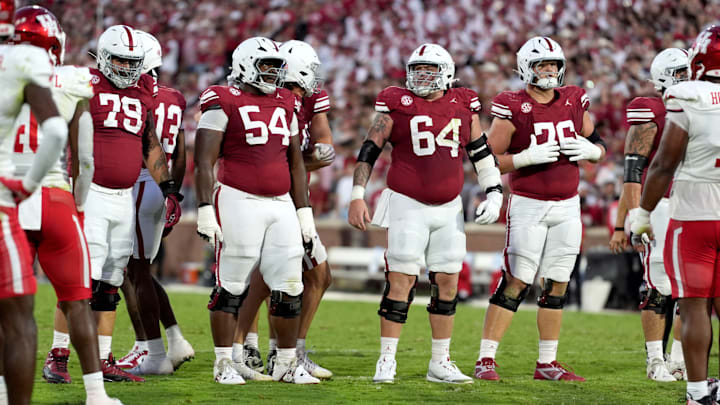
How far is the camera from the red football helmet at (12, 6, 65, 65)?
4297 millimetres

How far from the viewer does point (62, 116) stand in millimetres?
4137

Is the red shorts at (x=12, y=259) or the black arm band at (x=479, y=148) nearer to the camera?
the red shorts at (x=12, y=259)

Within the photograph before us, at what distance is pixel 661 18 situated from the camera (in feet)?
52.0

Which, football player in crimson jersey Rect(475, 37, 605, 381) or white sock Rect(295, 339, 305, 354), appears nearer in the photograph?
football player in crimson jersey Rect(475, 37, 605, 381)

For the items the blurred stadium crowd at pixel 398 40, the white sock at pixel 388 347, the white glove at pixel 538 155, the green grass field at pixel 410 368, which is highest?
the blurred stadium crowd at pixel 398 40

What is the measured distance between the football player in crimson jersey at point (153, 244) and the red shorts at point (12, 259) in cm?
219

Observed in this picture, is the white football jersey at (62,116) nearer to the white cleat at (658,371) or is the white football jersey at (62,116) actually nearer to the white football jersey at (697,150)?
the white football jersey at (697,150)

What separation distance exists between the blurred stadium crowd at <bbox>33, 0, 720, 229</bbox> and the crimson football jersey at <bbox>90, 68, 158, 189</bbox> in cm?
761

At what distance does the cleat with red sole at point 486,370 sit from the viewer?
614 cm

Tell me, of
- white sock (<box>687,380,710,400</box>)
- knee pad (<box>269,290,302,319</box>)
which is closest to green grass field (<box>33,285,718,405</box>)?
knee pad (<box>269,290,302,319</box>)

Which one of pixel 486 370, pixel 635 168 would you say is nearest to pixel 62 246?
pixel 486 370

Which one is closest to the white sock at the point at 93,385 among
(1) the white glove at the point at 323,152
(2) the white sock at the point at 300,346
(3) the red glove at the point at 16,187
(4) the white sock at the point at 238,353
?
(3) the red glove at the point at 16,187

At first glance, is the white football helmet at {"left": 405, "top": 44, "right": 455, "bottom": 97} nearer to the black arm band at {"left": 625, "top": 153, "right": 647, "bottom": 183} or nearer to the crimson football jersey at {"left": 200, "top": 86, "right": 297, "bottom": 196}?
the crimson football jersey at {"left": 200, "top": 86, "right": 297, "bottom": 196}

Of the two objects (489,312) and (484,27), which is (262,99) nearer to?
(489,312)
